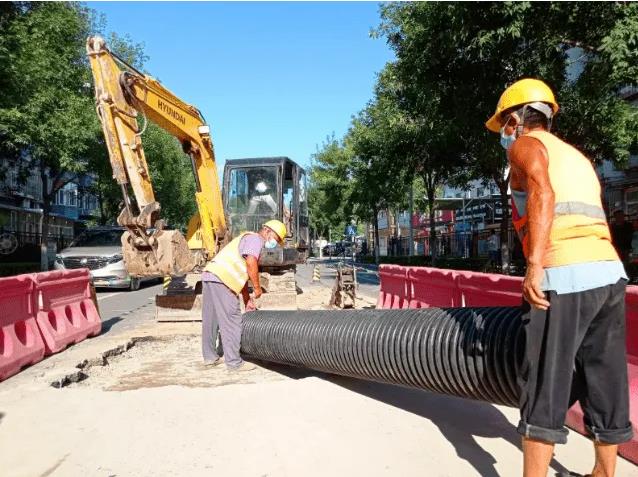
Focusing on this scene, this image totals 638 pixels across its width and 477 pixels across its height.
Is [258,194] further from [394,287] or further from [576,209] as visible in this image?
[576,209]

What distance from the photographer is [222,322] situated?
642 centimetres

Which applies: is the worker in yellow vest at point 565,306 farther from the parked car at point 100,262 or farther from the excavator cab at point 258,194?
the parked car at point 100,262

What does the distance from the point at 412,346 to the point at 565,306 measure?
172cm

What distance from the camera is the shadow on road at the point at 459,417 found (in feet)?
11.8

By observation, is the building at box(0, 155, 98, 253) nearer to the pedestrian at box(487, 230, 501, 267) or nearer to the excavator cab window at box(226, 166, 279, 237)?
the excavator cab window at box(226, 166, 279, 237)

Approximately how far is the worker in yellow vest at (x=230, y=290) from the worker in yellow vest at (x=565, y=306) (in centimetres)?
405

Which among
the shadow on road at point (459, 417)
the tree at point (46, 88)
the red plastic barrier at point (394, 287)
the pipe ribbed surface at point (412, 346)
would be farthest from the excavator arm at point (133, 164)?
the tree at point (46, 88)

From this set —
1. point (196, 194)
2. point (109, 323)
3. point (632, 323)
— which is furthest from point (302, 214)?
point (632, 323)

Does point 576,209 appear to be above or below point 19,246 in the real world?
above

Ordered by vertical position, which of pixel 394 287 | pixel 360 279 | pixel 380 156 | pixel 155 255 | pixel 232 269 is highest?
pixel 380 156

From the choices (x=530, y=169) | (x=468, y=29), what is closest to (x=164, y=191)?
(x=468, y=29)

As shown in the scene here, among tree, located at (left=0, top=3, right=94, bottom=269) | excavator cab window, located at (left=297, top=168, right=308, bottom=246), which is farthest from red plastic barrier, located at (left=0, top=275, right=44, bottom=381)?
tree, located at (left=0, top=3, right=94, bottom=269)

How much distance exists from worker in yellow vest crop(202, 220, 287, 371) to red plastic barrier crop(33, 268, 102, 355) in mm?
2342

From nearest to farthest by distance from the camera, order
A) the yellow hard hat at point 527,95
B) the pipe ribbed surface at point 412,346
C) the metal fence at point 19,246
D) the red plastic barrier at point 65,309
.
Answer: the yellow hard hat at point 527,95 < the pipe ribbed surface at point 412,346 < the red plastic barrier at point 65,309 < the metal fence at point 19,246
